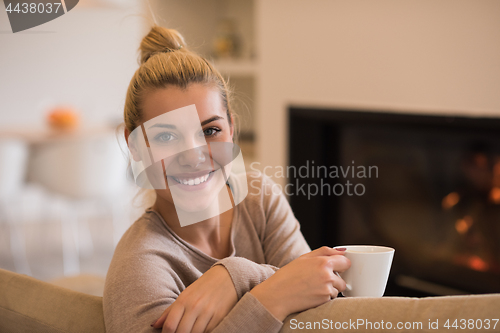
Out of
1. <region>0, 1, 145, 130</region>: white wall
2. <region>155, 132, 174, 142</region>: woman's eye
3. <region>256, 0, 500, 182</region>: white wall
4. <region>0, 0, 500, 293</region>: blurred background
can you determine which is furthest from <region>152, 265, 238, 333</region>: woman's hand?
<region>0, 1, 145, 130</region>: white wall

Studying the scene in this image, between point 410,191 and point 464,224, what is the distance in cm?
24

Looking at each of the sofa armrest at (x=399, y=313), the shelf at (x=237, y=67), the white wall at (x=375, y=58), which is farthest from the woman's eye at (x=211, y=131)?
the shelf at (x=237, y=67)

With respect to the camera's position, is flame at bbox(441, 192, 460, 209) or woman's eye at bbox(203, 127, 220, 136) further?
flame at bbox(441, 192, 460, 209)

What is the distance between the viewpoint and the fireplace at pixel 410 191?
1.65 metres

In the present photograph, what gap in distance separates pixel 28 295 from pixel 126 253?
0.47 ft

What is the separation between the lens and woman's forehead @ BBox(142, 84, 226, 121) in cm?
81

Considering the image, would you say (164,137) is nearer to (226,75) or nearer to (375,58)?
(226,75)

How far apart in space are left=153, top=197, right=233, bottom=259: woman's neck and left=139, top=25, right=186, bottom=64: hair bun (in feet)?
0.98

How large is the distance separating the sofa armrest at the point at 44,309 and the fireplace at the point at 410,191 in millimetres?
1359

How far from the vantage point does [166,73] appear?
2.71 feet

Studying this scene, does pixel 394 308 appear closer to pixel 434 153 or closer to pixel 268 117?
pixel 434 153

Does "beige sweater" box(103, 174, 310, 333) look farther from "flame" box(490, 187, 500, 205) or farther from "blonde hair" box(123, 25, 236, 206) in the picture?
"flame" box(490, 187, 500, 205)

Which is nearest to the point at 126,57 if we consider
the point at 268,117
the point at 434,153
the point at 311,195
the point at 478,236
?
the point at 268,117

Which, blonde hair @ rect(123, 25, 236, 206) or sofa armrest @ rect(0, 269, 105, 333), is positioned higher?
blonde hair @ rect(123, 25, 236, 206)
